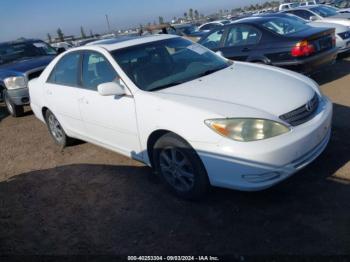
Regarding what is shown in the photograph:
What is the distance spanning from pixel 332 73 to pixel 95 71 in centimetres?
607

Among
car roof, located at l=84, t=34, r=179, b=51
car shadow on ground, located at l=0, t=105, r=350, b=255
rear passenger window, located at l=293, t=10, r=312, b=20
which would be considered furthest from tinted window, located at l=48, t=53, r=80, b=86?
rear passenger window, located at l=293, t=10, r=312, b=20

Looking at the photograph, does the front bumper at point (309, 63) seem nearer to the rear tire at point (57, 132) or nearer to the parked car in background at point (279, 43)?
the parked car in background at point (279, 43)

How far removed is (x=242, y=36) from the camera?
8227 millimetres

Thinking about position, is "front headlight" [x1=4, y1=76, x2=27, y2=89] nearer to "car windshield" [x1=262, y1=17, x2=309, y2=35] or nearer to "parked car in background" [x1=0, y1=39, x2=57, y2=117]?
"parked car in background" [x1=0, y1=39, x2=57, y2=117]

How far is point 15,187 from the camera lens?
5.13m

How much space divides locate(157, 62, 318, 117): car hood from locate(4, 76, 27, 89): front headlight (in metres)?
5.69

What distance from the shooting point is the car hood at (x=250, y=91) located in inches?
142

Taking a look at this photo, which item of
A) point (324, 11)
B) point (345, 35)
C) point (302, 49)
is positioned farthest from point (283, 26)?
point (324, 11)

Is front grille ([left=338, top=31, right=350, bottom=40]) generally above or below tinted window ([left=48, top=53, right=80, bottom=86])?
below

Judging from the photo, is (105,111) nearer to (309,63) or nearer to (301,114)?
(301,114)

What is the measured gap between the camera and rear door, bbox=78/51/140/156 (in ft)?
14.0

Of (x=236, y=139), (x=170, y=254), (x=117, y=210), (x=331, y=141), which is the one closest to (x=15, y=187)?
(x=117, y=210)

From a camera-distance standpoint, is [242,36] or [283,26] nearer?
[283,26]

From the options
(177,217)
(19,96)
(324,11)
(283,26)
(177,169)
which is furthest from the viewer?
(324,11)
